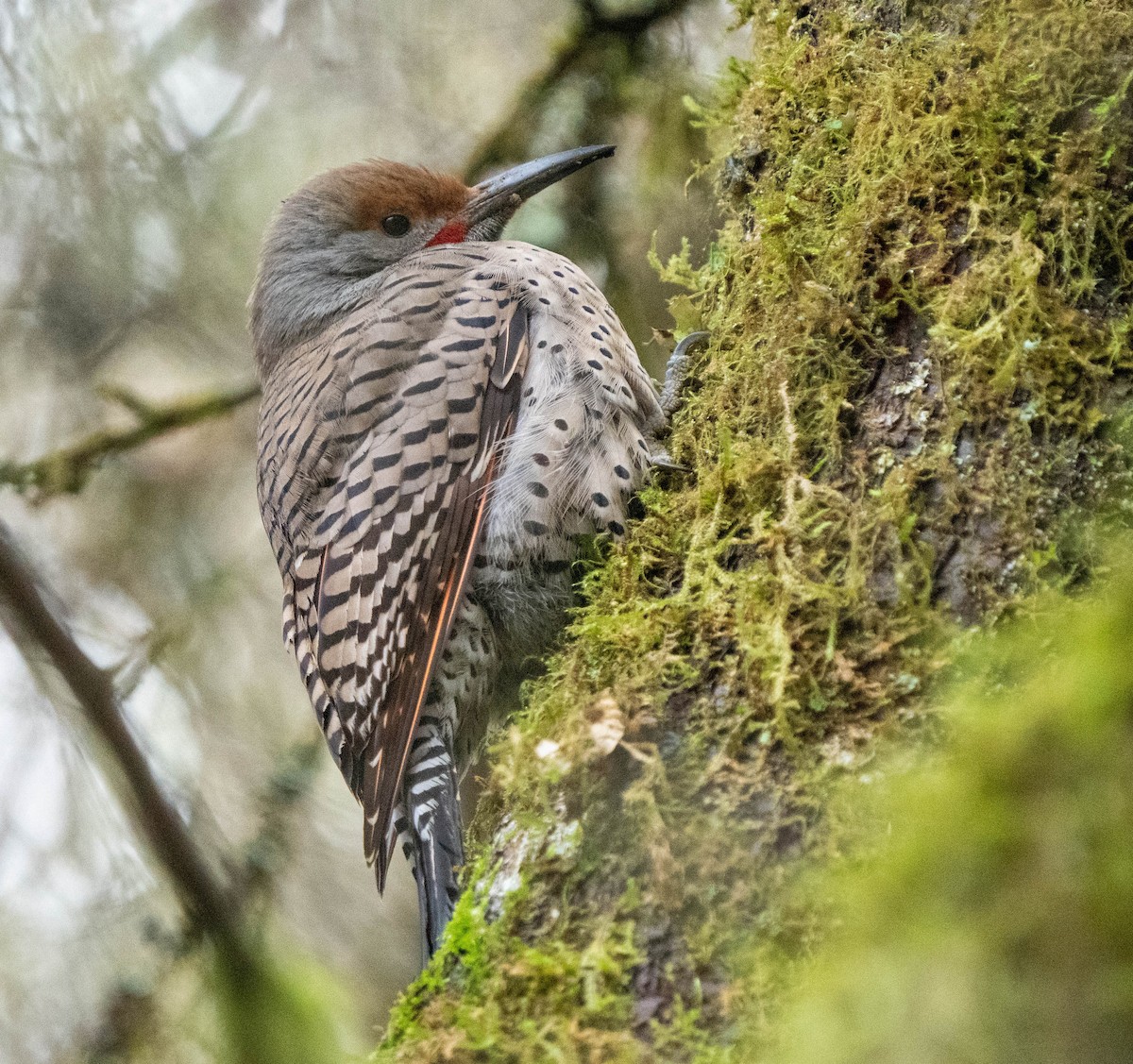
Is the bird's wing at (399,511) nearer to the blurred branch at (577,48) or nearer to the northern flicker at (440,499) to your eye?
the northern flicker at (440,499)

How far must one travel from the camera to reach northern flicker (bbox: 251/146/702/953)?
3168 mm

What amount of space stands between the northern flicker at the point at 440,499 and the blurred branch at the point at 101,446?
1.40ft

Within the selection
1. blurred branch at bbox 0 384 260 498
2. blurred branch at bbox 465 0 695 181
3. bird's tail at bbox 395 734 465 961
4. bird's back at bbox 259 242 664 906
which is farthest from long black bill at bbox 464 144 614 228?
bird's tail at bbox 395 734 465 961

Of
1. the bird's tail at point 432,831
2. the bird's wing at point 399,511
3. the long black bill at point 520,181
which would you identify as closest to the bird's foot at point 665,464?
the bird's wing at point 399,511

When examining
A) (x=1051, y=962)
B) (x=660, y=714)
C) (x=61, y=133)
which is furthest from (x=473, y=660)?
(x=61, y=133)

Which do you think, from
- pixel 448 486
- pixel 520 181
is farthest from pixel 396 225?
pixel 448 486

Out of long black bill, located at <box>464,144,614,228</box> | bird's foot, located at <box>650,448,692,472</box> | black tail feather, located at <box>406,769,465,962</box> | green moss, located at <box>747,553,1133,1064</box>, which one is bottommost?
black tail feather, located at <box>406,769,465,962</box>

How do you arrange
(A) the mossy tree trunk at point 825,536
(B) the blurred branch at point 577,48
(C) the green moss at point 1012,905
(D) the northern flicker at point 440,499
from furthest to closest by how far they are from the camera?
(B) the blurred branch at point 577,48, (D) the northern flicker at point 440,499, (A) the mossy tree trunk at point 825,536, (C) the green moss at point 1012,905

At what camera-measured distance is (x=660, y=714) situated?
217 cm

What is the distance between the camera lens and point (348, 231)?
14.4 ft

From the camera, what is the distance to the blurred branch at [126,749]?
2.92 m

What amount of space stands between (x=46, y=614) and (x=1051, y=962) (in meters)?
2.53

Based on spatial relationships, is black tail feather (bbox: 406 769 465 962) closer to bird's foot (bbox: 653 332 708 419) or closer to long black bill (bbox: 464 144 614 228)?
bird's foot (bbox: 653 332 708 419)

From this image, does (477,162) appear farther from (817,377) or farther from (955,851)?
(955,851)
